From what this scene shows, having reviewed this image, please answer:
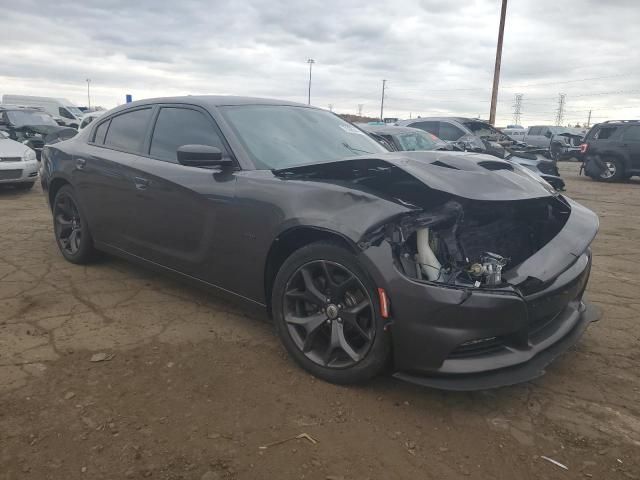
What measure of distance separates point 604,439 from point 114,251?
12.0 ft

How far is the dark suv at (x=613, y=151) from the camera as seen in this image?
14.8 m

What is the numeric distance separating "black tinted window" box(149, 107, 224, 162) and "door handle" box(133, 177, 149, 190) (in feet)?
0.67

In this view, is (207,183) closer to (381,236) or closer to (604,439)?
(381,236)

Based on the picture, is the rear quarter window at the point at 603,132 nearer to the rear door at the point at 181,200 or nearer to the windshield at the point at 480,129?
the windshield at the point at 480,129

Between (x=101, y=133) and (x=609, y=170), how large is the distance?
15.1m

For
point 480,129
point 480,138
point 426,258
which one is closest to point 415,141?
point 480,138

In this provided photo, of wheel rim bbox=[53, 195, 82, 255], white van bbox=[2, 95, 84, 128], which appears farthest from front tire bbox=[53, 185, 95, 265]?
white van bbox=[2, 95, 84, 128]

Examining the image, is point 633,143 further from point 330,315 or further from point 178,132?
point 330,315

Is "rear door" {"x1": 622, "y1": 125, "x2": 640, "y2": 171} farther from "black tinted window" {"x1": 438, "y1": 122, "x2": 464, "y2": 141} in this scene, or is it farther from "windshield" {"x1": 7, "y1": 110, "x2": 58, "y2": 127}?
"windshield" {"x1": 7, "y1": 110, "x2": 58, "y2": 127}

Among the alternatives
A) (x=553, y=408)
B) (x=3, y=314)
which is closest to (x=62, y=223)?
(x=3, y=314)

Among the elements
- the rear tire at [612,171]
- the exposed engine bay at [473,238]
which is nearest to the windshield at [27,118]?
the exposed engine bay at [473,238]

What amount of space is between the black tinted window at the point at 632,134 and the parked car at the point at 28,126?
15.5 metres

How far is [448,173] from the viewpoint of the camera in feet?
9.04

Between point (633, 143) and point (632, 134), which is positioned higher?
point (632, 134)
